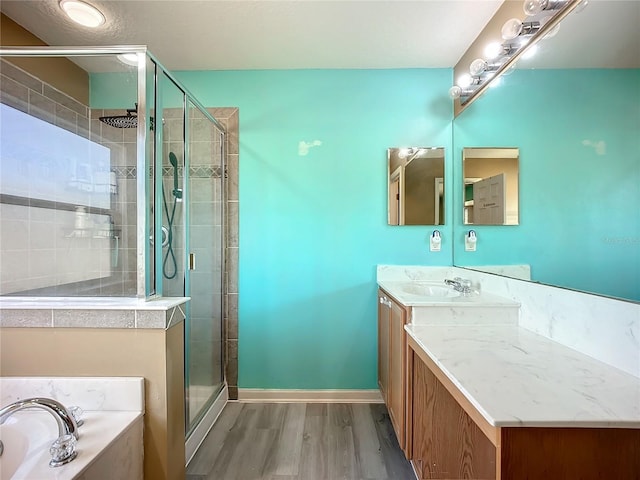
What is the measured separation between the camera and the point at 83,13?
64.2 inches

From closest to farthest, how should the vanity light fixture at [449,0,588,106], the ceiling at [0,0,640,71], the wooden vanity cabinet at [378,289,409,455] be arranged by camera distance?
1. the vanity light fixture at [449,0,588,106]
2. the wooden vanity cabinet at [378,289,409,455]
3. the ceiling at [0,0,640,71]

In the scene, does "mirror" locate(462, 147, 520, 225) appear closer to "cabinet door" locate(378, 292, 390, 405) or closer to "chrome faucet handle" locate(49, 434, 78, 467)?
"cabinet door" locate(378, 292, 390, 405)

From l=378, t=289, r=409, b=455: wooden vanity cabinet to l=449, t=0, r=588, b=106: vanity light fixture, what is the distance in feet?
4.79

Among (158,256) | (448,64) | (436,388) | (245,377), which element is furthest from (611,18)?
(245,377)

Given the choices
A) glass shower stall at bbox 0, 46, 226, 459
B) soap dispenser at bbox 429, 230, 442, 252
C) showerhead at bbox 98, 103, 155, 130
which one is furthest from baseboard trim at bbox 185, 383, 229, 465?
soap dispenser at bbox 429, 230, 442, 252

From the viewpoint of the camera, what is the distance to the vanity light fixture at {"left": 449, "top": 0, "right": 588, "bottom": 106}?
1.20 meters

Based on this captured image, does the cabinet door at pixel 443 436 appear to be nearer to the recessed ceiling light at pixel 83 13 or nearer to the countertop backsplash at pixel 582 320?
the countertop backsplash at pixel 582 320

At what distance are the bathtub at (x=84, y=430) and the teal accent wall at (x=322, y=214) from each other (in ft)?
3.31

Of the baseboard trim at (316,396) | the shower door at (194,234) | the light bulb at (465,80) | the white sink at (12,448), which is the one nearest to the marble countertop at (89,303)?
the shower door at (194,234)

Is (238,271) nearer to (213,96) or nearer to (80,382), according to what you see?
(80,382)

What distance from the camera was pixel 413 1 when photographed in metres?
1.54

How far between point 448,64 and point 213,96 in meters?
1.83

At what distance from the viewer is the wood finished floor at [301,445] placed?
4.91 feet

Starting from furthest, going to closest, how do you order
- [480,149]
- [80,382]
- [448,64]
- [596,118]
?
[448,64] < [480,149] < [80,382] < [596,118]
